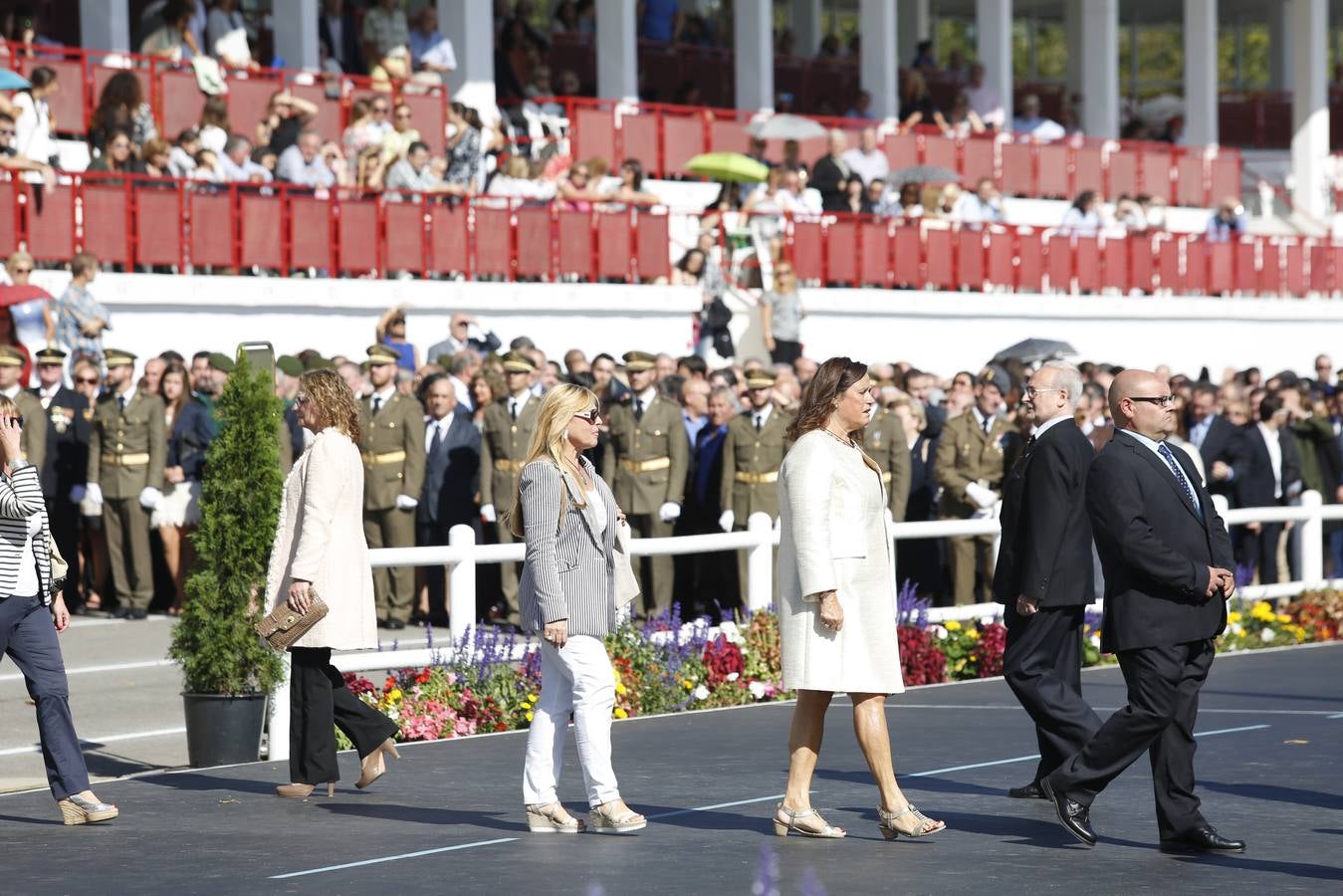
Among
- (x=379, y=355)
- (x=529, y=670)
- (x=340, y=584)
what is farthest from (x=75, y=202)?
(x=340, y=584)

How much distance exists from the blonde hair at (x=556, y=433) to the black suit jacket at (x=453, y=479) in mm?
8380

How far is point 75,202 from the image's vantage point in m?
20.6

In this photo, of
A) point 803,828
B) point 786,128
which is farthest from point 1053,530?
point 786,128

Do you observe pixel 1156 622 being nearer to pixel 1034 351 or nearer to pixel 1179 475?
pixel 1179 475

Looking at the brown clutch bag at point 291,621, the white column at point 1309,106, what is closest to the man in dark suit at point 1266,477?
the brown clutch bag at point 291,621

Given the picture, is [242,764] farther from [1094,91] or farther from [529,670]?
[1094,91]

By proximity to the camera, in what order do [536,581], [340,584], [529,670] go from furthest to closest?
[529,670] → [340,584] → [536,581]

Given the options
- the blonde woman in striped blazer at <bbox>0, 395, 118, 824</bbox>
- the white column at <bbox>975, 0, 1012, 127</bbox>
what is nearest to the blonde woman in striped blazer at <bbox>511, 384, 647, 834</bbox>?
the blonde woman in striped blazer at <bbox>0, 395, 118, 824</bbox>

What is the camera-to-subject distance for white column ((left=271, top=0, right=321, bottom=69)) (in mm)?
26859

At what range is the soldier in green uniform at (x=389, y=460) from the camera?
1762 centimetres

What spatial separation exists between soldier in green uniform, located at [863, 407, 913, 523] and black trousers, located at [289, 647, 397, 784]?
312 inches

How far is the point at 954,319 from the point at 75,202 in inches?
492

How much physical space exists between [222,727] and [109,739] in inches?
58.6

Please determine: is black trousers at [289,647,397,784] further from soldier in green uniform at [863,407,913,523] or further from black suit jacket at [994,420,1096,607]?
soldier in green uniform at [863,407,913,523]
